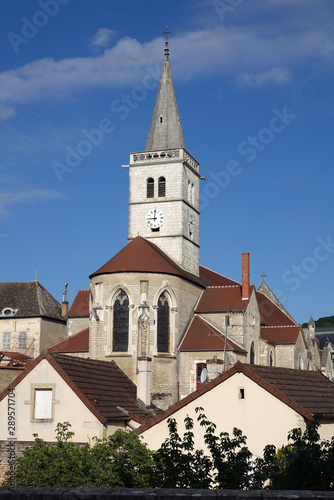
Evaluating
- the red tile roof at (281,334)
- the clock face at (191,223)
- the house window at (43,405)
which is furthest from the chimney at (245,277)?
the house window at (43,405)

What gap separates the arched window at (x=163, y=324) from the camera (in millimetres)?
40188

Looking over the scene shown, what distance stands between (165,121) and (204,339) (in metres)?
17.2

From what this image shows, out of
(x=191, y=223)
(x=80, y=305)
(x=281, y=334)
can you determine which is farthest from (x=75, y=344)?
(x=281, y=334)

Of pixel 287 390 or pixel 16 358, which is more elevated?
pixel 16 358

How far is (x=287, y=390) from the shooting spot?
1941cm

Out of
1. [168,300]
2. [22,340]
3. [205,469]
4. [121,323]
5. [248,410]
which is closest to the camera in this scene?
[205,469]

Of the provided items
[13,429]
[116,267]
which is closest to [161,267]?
[116,267]

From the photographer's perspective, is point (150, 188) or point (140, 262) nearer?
point (140, 262)

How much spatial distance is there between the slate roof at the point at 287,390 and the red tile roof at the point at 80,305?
1052 inches

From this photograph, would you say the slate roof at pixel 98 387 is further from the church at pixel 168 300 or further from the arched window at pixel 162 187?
the arched window at pixel 162 187

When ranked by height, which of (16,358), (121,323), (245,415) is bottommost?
(245,415)

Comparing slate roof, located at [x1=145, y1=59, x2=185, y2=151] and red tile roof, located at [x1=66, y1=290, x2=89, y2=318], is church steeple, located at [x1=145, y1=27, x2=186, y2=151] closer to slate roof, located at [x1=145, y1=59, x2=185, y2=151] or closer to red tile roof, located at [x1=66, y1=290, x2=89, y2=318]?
→ slate roof, located at [x1=145, y1=59, x2=185, y2=151]

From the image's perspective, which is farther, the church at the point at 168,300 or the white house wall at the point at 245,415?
the church at the point at 168,300

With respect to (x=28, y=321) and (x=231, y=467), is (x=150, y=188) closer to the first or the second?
(x=28, y=321)
